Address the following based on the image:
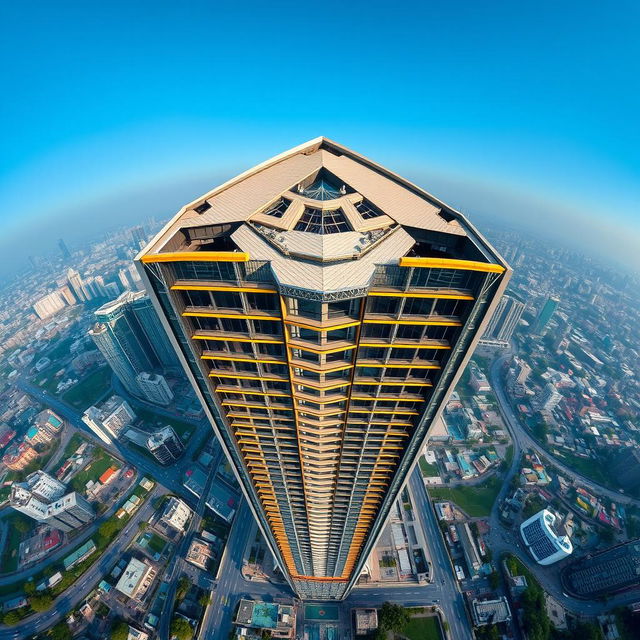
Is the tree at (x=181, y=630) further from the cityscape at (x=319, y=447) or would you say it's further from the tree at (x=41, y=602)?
the tree at (x=41, y=602)

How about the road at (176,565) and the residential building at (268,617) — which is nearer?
the residential building at (268,617)

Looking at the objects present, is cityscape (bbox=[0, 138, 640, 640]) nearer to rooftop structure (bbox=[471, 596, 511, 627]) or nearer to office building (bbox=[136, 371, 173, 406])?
rooftop structure (bbox=[471, 596, 511, 627])

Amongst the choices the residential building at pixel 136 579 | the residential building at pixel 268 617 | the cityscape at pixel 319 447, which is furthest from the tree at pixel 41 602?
the residential building at pixel 268 617

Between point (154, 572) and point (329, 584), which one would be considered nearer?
point (329, 584)

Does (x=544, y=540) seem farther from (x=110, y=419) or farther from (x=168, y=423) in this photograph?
(x=110, y=419)

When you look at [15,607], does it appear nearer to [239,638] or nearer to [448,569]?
[239,638]

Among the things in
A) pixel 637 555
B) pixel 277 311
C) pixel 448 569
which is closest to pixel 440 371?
pixel 277 311

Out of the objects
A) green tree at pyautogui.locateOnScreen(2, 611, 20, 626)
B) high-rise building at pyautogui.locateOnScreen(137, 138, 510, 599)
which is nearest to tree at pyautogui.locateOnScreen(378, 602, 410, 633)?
high-rise building at pyautogui.locateOnScreen(137, 138, 510, 599)
